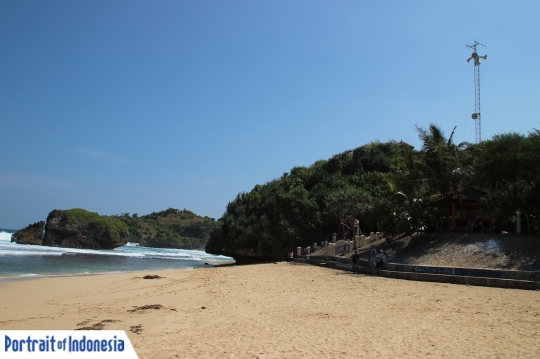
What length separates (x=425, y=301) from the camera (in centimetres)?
1161

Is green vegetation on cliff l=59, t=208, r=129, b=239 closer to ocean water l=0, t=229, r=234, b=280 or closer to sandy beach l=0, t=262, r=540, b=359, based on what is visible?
ocean water l=0, t=229, r=234, b=280

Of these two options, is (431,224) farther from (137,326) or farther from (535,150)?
(137,326)

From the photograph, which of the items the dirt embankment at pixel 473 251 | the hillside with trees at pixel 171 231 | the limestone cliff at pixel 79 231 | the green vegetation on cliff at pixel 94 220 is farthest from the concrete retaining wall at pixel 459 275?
the hillside with trees at pixel 171 231

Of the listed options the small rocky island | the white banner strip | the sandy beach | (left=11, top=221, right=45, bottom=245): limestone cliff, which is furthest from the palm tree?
(left=11, top=221, right=45, bottom=245): limestone cliff

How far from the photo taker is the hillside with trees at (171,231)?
12181cm

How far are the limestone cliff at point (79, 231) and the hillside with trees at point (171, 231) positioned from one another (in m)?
43.0

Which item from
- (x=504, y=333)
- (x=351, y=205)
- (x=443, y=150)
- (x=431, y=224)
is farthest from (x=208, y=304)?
(x=351, y=205)

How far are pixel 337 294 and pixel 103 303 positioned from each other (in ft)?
25.8

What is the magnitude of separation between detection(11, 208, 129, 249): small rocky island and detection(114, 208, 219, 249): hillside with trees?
43.0 metres

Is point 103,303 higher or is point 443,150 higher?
point 443,150

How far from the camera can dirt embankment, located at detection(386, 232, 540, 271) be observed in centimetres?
1597

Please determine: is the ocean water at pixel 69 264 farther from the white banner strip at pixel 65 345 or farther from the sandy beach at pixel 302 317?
the white banner strip at pixel 65 345

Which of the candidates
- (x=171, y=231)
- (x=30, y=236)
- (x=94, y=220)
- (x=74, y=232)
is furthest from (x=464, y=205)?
(x=171, y=231)

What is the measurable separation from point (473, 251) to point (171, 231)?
120452 mm
